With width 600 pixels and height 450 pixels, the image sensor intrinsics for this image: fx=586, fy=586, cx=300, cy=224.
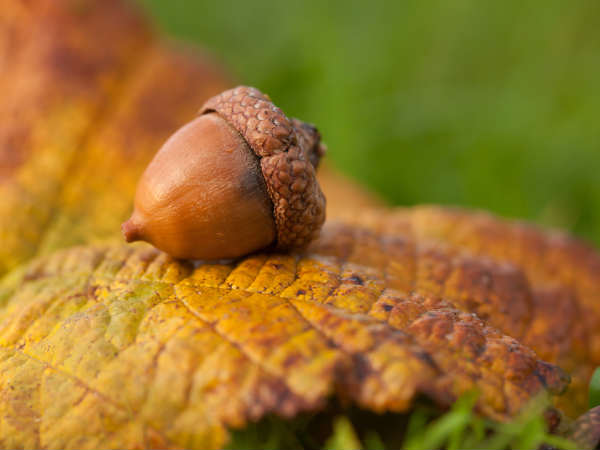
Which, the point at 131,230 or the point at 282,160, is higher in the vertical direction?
the point at 282,160

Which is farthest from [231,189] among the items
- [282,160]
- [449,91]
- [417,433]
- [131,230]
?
[449,91]

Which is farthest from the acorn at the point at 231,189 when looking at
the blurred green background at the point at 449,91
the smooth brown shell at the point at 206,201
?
the blurred green background at the point at 449,91

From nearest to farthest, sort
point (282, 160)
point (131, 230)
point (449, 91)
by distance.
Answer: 1. point (282, 160)
2. point (131, 230)
3. point (449, 91)

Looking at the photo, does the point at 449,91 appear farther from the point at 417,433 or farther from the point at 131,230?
the point at 417,433

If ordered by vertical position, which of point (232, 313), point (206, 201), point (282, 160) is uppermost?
point (282, 160)

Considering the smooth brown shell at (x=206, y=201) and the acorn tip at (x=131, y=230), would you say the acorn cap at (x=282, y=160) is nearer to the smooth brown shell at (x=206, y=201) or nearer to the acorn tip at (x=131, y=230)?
the smooth brown shell at (x=206, y=201)

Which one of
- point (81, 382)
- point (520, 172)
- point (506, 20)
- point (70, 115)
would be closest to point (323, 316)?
point (81, 382)

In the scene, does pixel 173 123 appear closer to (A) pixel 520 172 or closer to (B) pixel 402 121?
(B) pixel 402 121
